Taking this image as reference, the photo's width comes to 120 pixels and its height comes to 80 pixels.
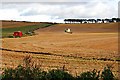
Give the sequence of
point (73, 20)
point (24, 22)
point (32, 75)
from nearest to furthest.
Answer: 1. point (32, 75)
2. point (24, 22)
3. point (73, 20)

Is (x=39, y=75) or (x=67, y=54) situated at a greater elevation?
(x=39, y=75)

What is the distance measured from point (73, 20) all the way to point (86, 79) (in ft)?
265

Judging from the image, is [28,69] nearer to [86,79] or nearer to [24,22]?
[86,79]

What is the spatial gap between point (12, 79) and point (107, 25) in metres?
59.0

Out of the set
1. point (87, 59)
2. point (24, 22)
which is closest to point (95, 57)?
point (87, 59)

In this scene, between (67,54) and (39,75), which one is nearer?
(39,75)

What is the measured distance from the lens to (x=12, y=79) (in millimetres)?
10234

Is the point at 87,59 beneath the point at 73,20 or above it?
beneath

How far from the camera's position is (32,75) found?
32.3ft

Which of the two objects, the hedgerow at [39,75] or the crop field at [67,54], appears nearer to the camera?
the hedgerow at [39,75]

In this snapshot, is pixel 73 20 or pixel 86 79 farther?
pixel 73 20

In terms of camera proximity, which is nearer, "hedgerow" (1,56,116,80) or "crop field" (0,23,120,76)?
"hedgerow" (1,56,116,80)

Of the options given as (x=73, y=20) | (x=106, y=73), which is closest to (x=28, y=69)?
(x=106, y=73)

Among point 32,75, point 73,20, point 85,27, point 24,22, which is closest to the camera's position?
point 32,75
